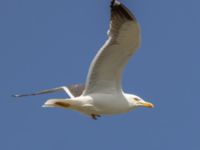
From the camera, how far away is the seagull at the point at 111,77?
55.6 ft

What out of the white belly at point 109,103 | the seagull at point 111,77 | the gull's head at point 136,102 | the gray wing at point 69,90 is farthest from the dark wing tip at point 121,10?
the gray wing at point 69,90

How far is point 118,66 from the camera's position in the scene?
17.7 meters

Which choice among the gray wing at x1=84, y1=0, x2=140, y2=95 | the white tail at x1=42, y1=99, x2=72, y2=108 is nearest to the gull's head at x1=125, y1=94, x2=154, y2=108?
the gray wing at x1=84, y1=0, x2=140, y2=95

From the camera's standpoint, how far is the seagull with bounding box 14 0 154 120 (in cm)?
1694

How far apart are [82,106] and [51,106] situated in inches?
20.4

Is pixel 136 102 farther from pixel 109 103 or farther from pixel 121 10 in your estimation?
pixel 121 10

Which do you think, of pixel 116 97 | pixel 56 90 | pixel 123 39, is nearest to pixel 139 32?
pixel 123 39

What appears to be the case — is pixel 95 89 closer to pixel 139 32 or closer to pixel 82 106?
pixel 82 106

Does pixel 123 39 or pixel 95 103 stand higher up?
pixel 123 39

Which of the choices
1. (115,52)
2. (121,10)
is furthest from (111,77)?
(121,10)

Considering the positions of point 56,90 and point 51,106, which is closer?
point 51,106

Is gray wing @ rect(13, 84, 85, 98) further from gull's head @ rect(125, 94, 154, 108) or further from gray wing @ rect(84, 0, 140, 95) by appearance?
gull's head @ rect(125, 94, 154, 108)

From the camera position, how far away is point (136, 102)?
1838 cm

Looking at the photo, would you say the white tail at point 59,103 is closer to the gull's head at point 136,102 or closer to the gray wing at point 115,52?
the gray wing at point 115,52
